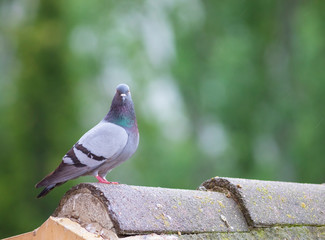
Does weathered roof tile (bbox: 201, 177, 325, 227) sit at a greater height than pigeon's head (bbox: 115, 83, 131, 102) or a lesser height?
lesser

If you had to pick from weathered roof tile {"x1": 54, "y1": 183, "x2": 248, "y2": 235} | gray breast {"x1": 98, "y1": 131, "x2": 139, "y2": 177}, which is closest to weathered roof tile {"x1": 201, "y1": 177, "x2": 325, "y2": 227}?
weathered roof tile {"x1": 54, "y1": 183, "x2": 248, "y2": 235}

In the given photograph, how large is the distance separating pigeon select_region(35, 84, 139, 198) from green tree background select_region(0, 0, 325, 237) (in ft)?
25.9

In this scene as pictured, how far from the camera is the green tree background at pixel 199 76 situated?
1692cm

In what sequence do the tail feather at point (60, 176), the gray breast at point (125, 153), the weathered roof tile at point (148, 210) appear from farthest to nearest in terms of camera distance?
the gray breast at point (125, 153) → the tail feather at point (60, 176) → the weathered roof tile at point (148, 210)

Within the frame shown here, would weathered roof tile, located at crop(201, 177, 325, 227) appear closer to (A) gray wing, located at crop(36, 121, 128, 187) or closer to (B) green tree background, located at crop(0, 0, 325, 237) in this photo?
(A) gray wing, located at crop(36, 121, 128, 187)

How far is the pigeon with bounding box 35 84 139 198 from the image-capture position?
325 cm

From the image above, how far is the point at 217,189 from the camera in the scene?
3080 millimetres

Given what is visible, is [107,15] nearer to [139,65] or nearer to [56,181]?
[139,65]

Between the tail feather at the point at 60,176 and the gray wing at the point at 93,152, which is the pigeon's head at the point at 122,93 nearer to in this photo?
the gray wing at the point at 93,152

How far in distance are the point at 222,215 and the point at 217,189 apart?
12.1 inches

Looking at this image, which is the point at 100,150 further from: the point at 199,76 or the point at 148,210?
the point at 199,76

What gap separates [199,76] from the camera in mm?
20516

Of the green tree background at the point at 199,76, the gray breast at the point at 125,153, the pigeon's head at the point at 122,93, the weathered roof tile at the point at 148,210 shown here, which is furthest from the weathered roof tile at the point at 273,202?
the green tree background at the point at 199,76

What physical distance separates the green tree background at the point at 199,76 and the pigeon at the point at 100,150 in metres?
7.88
